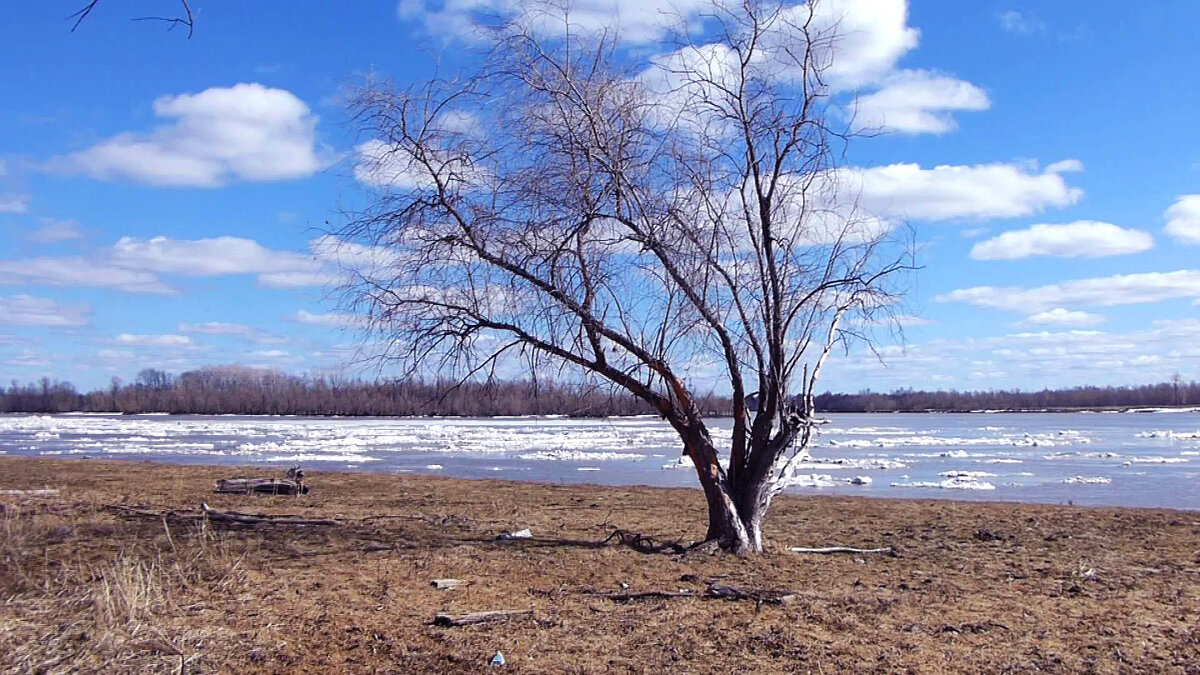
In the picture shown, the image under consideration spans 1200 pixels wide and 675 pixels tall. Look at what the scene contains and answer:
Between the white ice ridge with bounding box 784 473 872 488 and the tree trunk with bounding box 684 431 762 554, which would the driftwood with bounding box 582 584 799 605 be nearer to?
the tree trunk with bounding box 684 431 762 554

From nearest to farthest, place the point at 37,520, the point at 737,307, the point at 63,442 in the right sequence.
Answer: the point at 737,307 < the point at 37,520 < the point at 63,442

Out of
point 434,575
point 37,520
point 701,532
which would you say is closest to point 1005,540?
point 701,532

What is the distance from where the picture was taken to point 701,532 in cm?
1230

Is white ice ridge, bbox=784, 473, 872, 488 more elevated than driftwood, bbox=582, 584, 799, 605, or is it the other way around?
driftwood, bbox=582, 584, 799, 605

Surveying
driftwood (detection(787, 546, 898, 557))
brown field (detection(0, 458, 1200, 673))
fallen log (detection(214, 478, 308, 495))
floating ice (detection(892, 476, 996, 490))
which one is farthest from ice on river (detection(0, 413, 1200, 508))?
fallen log (detection(214, 478, 308, 495))

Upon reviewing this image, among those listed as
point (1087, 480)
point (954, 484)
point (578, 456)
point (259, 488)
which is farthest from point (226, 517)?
point (578, 456)

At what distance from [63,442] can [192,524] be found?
3770 centimetres

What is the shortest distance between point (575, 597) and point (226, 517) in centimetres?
661

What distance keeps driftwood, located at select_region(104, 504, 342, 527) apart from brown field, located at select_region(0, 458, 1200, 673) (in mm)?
245

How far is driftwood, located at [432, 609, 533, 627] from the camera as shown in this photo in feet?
22.1

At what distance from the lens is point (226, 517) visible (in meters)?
12.5

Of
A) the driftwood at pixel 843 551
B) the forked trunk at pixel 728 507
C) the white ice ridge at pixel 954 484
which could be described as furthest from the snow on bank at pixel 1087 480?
the forked trunk at pixel 728 507

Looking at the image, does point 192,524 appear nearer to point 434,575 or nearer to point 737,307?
point 434,575

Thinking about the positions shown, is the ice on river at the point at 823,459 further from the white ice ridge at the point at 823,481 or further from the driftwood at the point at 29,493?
the driftwood at the point at 29,493
